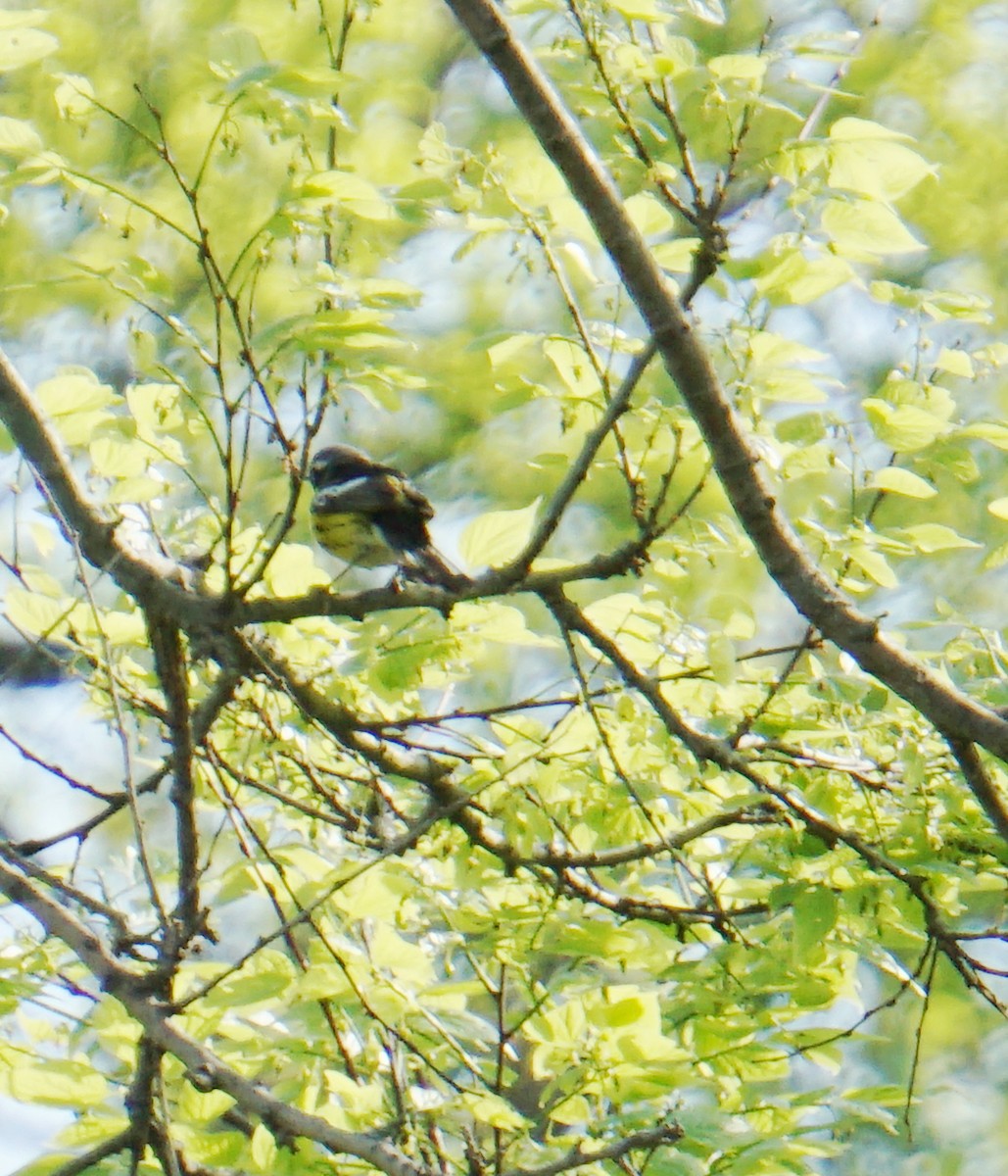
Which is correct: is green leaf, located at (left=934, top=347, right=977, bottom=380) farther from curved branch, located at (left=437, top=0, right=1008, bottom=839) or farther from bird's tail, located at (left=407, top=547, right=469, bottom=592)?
bird's tail, located at (left=407, top=547, right=469, bottom=592)

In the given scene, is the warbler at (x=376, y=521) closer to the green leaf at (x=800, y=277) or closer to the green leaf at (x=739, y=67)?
the green leaf at (x=800, y=277)

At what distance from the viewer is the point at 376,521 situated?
11.1 ft

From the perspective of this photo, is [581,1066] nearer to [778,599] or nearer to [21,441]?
[21,441]

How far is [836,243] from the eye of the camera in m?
2.07

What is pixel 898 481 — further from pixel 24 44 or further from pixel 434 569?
pixel 24 44

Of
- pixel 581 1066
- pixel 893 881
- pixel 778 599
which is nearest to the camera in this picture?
pixel 581 1066

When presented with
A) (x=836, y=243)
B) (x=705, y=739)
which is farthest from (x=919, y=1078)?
(x=836, y=243)

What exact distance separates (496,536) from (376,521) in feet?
3.42

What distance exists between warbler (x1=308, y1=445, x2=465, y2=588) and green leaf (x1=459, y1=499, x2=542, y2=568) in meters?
0.49


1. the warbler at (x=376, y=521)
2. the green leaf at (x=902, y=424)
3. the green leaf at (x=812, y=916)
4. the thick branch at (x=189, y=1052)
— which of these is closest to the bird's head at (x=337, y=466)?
the warbler at (x=376, y=521)

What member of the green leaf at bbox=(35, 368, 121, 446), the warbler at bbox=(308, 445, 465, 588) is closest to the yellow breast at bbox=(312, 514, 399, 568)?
the warbler at bbox=(308, 445, 465, 588)

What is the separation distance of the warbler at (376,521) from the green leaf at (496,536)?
488 millimetres

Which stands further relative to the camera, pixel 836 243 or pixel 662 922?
pixel 662 922

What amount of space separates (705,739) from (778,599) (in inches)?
152
